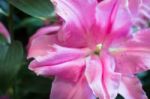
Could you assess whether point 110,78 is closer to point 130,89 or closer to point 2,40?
point 130,89

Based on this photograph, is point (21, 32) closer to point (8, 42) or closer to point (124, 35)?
point (8, 42)

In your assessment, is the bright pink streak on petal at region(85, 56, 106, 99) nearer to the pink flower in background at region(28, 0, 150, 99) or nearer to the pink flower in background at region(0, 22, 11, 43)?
the pink flower in background at region(28, 0, 150, 99)

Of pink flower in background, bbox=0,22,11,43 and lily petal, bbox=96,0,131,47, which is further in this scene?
pink flower in background, bbox=0,22,11,43

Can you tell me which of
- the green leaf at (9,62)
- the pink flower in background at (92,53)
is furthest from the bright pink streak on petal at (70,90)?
the green leaf at (9,62)

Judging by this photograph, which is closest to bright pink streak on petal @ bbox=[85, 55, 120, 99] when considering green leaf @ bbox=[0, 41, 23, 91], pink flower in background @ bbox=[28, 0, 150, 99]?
pink flower in background @ bbox=[28, 0, 150, 99]

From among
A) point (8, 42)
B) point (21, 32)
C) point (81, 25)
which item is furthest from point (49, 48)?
point (21, 32)

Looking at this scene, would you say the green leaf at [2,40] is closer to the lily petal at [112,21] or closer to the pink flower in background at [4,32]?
the pink flower in background at [4,32]
